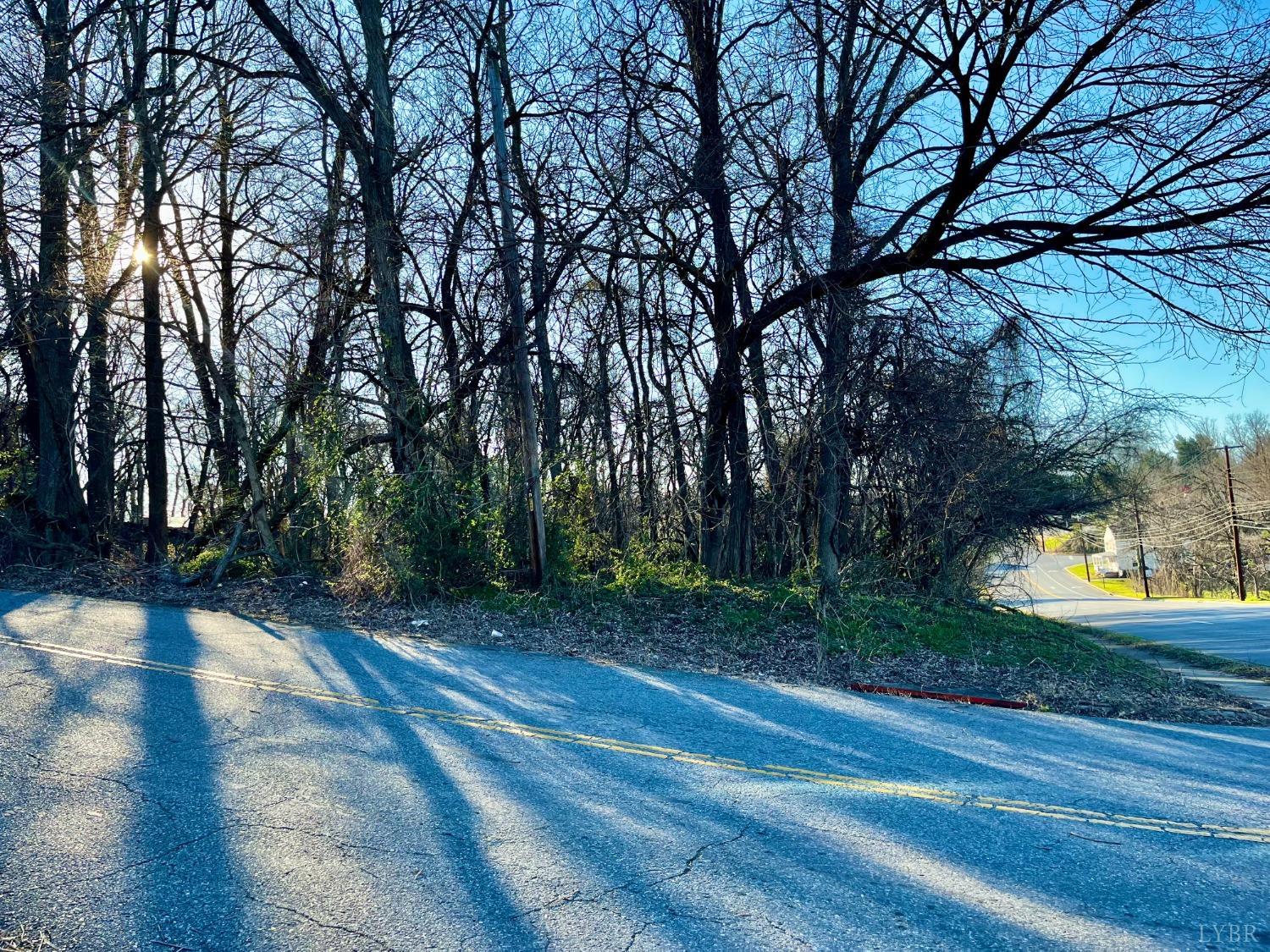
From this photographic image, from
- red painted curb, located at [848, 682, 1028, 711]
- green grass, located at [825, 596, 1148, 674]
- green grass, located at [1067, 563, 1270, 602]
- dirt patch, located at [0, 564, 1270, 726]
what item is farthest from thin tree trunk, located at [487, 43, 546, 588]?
green grass, located at [1067, 563, 1270, 602]

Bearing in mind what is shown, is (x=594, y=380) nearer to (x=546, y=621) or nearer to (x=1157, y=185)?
(x=546, y=621)

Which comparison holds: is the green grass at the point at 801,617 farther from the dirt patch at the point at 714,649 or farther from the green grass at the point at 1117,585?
the green grass at the point at 1117,585

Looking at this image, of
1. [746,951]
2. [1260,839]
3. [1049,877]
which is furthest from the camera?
[1260,839]

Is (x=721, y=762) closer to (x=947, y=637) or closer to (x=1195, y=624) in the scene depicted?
(x=947, y=637)

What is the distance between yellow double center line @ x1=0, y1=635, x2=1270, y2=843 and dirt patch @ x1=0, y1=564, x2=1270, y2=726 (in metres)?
2.56

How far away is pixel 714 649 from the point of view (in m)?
9.28

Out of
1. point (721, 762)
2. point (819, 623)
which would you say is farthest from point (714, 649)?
point (721, 762)

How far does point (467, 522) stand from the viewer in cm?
1173

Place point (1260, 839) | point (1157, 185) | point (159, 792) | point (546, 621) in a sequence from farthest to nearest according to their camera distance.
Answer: point (546, 621)
point (1157, 185)
point (159, 792)
point (1260, 839)

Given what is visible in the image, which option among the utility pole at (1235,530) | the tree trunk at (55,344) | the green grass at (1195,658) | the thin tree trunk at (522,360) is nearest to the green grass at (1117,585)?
the utility pole at (1235,530)

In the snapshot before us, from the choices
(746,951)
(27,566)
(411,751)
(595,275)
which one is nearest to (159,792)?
(411,751)

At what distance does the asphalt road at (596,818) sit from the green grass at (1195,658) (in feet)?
16.8

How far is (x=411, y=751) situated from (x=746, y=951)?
2.91 meters

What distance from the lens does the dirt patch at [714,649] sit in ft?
25.3
